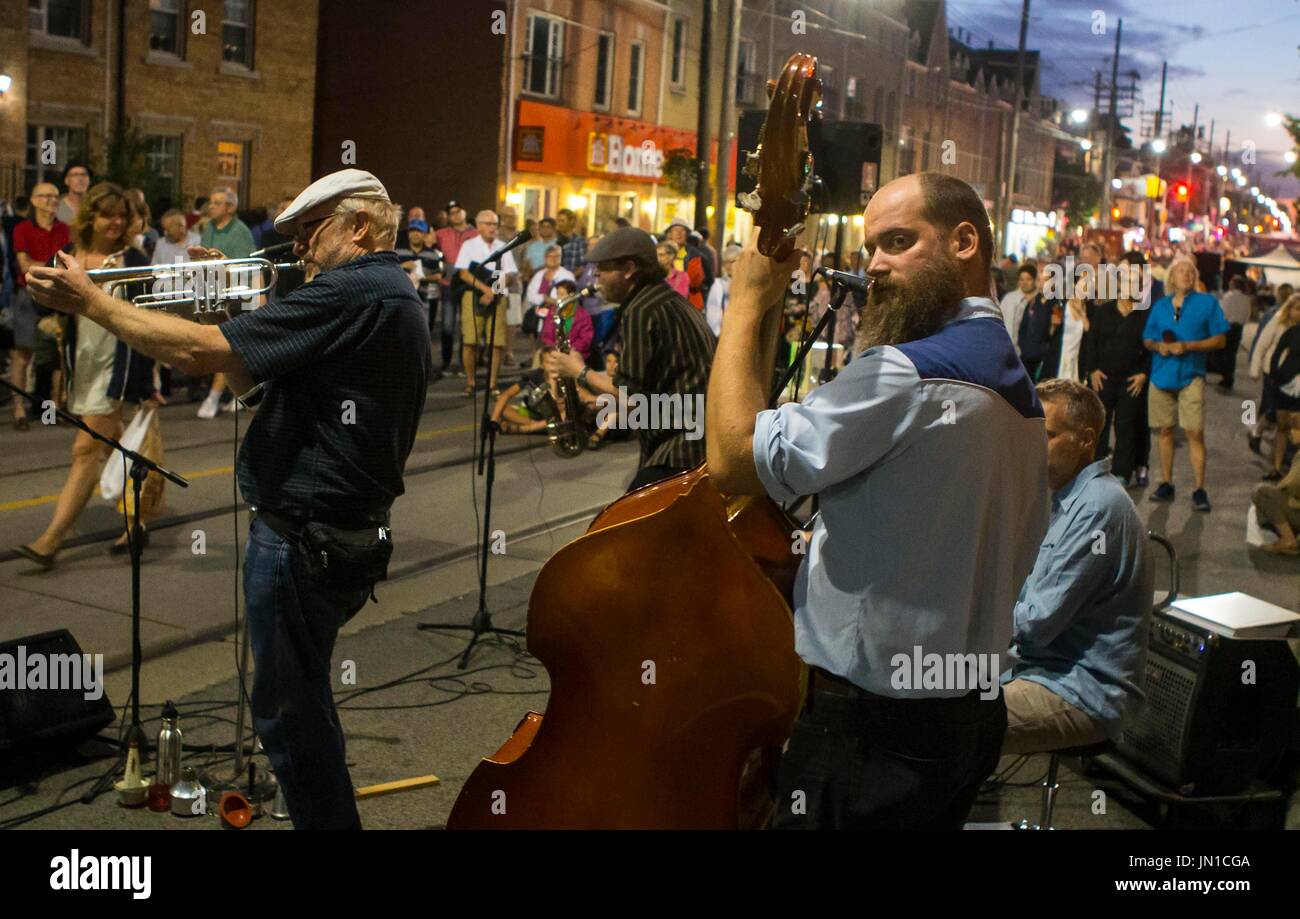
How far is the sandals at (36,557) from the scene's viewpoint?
7422 mm

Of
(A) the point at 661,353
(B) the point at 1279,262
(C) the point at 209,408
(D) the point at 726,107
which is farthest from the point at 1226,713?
(B) the point at 1279,262

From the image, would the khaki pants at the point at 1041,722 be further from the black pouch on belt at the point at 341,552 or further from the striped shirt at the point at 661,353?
the black pouch on belt at the point at 341,552

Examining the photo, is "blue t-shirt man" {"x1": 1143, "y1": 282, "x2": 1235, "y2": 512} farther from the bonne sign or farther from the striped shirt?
the bonne sign

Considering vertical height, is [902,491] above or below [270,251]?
below

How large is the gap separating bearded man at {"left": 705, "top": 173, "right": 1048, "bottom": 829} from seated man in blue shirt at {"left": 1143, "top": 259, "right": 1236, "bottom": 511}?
9.81 m

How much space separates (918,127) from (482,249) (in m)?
40.7

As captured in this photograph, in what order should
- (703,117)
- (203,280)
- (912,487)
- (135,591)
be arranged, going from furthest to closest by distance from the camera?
(703,117), (135,591), (203,280), (912,487)

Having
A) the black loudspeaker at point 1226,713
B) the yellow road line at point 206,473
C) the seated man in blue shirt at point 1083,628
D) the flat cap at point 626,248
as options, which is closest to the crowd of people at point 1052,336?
the yellow road line at point 206,473

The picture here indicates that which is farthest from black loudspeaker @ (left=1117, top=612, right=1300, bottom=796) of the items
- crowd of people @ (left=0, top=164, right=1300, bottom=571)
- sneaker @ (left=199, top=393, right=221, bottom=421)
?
sneaker @ (left=199, top=393, right=221, bottom=421)

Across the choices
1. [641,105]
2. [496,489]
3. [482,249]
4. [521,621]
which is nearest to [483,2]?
[641,105]

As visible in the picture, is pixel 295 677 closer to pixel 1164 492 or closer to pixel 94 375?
pixel 94 375

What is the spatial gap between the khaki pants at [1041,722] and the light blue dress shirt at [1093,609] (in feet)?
0.12

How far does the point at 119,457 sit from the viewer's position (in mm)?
7785

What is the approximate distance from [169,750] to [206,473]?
573cm
